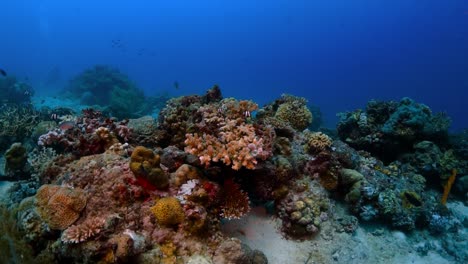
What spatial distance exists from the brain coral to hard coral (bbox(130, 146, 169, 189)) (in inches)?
35.7

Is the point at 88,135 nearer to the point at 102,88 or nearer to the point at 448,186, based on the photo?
the point at 448,186

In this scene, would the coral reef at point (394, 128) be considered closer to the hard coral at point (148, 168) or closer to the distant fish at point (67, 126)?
the hard coral at point (148, 168)

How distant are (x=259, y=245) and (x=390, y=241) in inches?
125

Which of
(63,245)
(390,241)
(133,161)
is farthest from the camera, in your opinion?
(390,241)

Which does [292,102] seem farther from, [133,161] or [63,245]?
[63,245]

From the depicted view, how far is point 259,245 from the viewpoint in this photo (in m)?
5.73

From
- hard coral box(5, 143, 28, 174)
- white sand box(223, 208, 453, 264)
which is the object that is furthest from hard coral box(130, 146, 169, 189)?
→ hard coral box(5, 143, 28, 174)

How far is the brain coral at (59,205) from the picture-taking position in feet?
14.8

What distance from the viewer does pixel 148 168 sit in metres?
4.86

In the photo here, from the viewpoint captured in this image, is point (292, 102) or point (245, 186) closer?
point (245, 186)

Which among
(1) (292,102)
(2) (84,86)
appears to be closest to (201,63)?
(2) (84,86)

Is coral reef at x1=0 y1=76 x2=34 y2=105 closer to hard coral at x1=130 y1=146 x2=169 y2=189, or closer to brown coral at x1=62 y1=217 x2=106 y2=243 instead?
hard coral at x1=130 y1=146 x2=169 y2=189

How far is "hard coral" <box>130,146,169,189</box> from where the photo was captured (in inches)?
192

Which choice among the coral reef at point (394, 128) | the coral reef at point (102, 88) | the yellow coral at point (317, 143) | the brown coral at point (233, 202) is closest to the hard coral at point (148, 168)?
the brown coral at point (233, 202)
